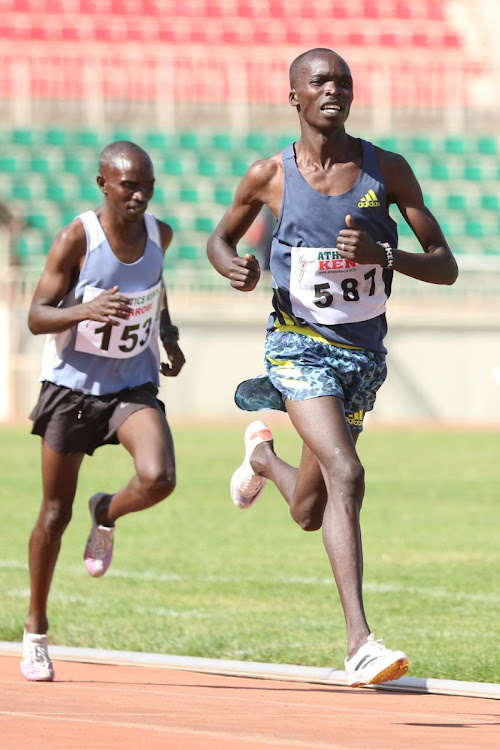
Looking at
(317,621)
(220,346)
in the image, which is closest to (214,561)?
(317,621)

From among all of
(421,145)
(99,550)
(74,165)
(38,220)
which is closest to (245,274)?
(99,550)

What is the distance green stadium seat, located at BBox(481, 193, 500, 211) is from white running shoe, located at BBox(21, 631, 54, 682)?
73.8 ft

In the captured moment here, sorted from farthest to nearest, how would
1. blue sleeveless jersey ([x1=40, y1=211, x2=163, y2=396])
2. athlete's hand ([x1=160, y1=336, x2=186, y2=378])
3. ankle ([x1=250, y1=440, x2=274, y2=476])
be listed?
1. ankle ([x1=250, y1=440, x2=274, y2=476])
2. athlete's hand ([x1=160, y1=336, x2=186, y2=378])
3. blue sleeveless jersey ([x1=40, y1=211, x2=163, y2=396])

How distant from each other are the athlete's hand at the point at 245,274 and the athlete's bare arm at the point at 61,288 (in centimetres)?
67

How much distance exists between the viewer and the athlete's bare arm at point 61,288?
6230 mm

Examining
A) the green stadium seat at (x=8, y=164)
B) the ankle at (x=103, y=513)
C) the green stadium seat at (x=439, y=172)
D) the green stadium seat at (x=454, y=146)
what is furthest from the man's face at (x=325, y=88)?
the green stadium seat at (x=454, y=146)

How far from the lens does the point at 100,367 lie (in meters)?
6.71

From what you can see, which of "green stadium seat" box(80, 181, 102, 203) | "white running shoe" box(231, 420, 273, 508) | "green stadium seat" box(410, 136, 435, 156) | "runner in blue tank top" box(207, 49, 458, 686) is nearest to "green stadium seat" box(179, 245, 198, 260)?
"green stadium seat" box(80, 181, 102, 203)

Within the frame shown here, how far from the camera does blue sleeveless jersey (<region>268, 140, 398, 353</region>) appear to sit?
574 cm

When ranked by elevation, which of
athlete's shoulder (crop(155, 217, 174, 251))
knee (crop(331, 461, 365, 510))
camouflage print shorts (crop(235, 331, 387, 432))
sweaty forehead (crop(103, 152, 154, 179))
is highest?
sweaty forehead (crop(103, 152, 154, 179))

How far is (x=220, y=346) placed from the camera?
22594 mm

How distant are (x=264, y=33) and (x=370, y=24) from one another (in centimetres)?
236

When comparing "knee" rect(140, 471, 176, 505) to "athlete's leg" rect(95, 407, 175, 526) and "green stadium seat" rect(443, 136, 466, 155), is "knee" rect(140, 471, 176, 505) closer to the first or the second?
"athlete's leg" rect(95, 407, 175, 526)

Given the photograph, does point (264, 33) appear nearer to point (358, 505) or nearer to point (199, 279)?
point (199, 279)
